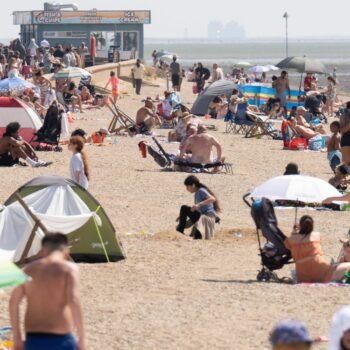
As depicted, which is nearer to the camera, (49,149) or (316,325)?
(316,325)

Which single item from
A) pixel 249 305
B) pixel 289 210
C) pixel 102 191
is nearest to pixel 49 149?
pixel 102 191

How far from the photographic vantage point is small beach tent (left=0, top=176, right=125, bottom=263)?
13.2 metres

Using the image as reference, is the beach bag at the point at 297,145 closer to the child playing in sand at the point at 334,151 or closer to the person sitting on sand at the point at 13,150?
the child playing in sand at the point at 334,151

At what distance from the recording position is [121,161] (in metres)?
23.2

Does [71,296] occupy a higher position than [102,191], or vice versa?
[71,296]

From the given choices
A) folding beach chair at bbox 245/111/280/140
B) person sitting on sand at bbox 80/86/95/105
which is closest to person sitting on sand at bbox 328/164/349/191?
folding beach chair at bbox 245/111/280/140

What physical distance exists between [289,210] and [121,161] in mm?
6237

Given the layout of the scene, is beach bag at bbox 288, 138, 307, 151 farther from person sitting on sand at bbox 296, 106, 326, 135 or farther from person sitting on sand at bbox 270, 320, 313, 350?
person sitting on sand at bbox 270, 320, 313, 350

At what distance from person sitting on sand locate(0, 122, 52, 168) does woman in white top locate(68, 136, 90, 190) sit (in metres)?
5.95

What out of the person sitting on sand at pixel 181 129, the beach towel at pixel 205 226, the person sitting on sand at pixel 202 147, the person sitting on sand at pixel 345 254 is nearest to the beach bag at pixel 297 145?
the person sitting on sand at pixel 181 129

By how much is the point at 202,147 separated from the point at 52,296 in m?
13.2

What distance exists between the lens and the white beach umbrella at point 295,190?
1351 cm

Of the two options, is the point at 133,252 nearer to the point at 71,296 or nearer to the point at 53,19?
the point at 71,296

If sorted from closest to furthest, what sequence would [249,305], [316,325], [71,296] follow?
[71,296], [316,325], [249,305]
